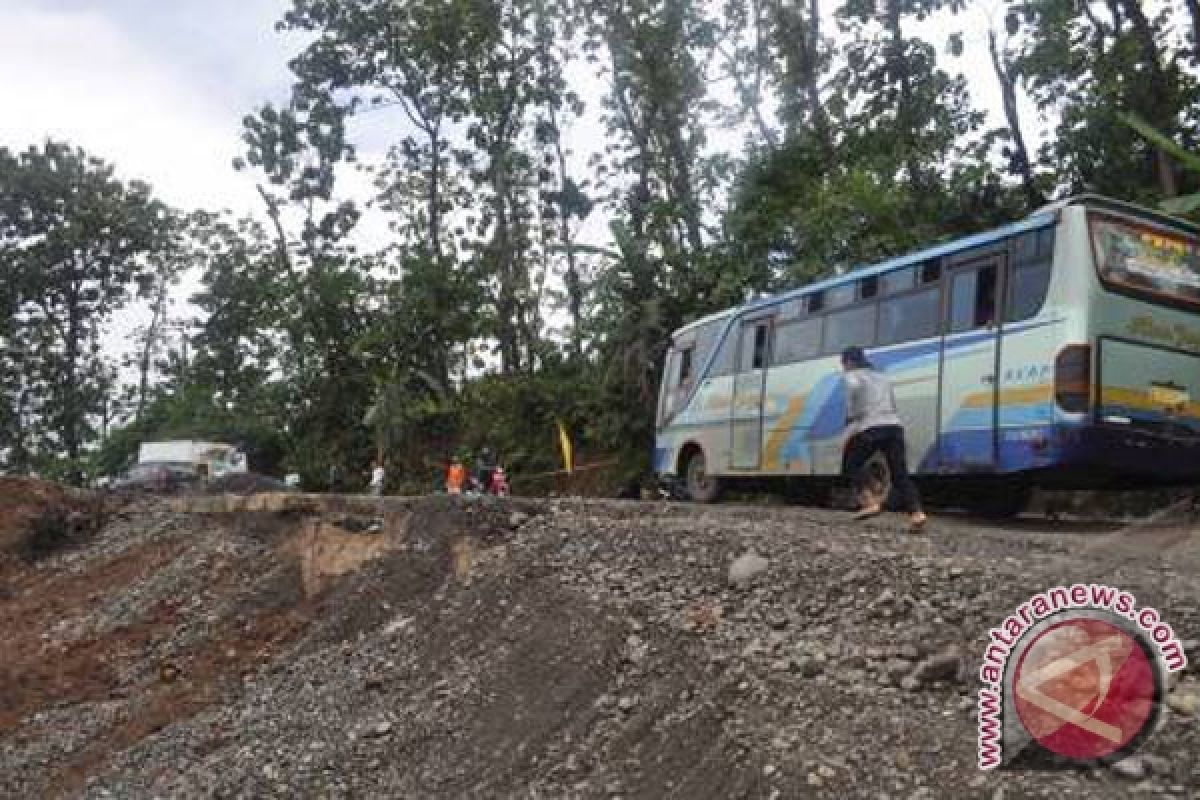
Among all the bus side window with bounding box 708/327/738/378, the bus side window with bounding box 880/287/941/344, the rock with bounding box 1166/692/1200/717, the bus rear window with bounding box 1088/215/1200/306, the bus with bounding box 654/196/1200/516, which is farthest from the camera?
the bus side window with bounding box 708/327/738/378

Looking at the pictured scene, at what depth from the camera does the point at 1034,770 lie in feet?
15.0

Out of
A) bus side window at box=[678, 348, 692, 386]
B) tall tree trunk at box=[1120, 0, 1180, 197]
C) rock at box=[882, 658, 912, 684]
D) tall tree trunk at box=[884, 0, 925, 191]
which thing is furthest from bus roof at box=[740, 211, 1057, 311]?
tall tree trunk at box=[884, 0, 925, 191]

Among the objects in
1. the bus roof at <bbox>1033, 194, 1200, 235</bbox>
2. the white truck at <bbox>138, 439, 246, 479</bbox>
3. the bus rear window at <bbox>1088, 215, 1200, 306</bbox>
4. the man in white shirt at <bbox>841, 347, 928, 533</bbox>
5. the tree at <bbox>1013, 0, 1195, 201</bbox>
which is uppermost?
the tree at <bbox>1013, 0, 1195, 201</bbox>

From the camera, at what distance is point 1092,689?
4578mm

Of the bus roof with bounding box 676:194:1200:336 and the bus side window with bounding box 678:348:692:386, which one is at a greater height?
the bus roof with bounding box 676:194:1200:336

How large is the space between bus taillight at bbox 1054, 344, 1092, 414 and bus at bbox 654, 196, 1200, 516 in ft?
0.04

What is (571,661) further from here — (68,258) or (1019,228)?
(68,258)

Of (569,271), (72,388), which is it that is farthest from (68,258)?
(569,271)

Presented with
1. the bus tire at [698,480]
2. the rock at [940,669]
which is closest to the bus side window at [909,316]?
the bus tire at [698,480]

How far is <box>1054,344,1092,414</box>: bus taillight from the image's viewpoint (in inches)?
385

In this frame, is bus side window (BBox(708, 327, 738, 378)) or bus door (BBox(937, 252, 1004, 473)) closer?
bus door (BBox(937, 252, 1004, 473))

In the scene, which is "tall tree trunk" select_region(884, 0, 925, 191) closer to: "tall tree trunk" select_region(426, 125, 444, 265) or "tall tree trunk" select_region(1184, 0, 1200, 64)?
"tall tree trunk" select_region(1184, 0, 1200, 64)

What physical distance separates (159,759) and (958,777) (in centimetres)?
716

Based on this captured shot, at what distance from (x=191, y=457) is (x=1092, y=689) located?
97.9 feet
